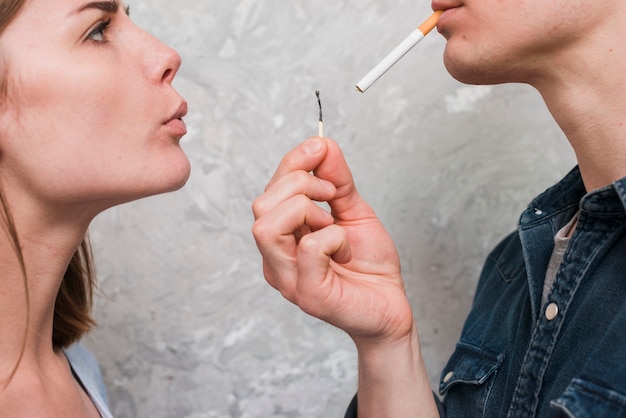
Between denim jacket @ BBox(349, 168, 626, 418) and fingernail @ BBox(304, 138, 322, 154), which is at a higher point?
fingernail @ BBox(304, 138, 322, 154)

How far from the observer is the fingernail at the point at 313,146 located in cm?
89

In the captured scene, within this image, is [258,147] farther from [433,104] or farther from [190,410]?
[190,410]

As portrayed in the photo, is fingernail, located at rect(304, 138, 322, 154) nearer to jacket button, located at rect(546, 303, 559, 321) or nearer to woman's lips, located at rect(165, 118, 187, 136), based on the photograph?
woman's lips, located at rect(165, 118, 187, 136)

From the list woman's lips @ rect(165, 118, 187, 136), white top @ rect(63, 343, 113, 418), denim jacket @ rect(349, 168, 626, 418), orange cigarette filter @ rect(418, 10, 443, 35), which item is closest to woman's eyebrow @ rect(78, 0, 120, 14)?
woman's lips @ rect(165, 118, 187, 136)

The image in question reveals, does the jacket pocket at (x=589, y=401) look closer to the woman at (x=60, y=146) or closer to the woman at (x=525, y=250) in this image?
the woman at (x=525, y=250)

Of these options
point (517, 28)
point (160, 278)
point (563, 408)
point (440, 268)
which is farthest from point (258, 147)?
point (563, 408)

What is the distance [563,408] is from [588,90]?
1.33 feet

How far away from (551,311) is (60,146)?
2.19ft

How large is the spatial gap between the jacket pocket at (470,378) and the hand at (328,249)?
0.14 m

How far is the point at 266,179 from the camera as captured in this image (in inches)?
54.4

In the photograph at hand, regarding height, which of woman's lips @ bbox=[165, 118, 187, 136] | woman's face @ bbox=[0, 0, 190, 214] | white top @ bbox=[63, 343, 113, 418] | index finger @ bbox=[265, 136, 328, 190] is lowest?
white top @ bbox=[63, 343, 113, 418]

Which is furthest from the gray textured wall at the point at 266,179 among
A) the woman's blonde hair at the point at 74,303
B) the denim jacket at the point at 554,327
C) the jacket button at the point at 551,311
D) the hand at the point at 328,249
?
the jacket button at the point at 551,311

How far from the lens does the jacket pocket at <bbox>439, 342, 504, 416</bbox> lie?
3.37 ft

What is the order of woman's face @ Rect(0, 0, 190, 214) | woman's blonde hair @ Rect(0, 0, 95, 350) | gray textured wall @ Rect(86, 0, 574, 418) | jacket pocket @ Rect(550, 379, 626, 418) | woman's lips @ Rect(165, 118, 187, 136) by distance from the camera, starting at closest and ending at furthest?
jacket pocket @ Rect(550, 379, 626, 418), woman's face @ Rect(0, 0, 190, 214), woman's lips @ Rect(165, 118, 187, 136), woman's blonde hair @ Rect(0, 0, 95, 350), gray textured wall @ Rect(86, 0, 574, 418)
